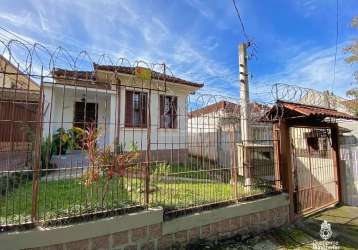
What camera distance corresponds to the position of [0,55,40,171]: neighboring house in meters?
3.95

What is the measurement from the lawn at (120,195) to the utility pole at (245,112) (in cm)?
50

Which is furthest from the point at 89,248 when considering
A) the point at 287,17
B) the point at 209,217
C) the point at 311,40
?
the point at 311,40

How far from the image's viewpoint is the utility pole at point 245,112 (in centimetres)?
636

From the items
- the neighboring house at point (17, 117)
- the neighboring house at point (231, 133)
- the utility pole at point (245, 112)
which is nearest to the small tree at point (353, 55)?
the neighboring house at point (231, 133)

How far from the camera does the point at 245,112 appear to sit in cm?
690

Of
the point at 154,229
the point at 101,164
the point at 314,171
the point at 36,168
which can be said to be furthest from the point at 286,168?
the point at 36,168

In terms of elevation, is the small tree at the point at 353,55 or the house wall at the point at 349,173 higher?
the small tree at the point at 353,55

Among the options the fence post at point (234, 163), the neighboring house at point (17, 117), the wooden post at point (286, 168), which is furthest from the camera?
the wooden post at point (286, 168)

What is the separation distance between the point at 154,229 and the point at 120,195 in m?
0.97

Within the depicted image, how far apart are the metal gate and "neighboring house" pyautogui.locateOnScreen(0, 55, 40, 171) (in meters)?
6.56

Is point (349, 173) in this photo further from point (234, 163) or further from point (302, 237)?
point (234, 163)

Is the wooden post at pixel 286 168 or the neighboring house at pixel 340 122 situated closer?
the wooden post at pixel 286 168

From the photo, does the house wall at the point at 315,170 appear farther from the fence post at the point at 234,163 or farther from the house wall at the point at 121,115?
the house wall at the point at 121,115

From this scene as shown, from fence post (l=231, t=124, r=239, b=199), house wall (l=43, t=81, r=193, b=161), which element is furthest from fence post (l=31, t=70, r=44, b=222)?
house wall (l=43, t=81, r=193, b=161)
